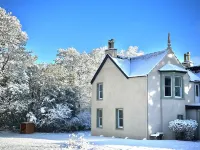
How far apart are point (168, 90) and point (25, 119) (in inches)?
670

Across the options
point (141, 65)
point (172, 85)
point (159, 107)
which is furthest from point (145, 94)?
point (141, 65)

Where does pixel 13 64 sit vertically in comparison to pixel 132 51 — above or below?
below

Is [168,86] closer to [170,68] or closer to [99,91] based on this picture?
[170,68]

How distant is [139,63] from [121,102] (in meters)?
3.80

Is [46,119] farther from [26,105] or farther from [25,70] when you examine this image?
[25,70]

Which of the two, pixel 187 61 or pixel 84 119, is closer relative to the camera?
pixel 187 61

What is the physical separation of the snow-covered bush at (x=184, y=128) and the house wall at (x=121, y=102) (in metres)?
2.30

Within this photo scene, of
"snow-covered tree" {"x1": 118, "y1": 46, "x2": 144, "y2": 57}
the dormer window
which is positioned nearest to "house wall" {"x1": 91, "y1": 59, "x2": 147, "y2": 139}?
the dormer window

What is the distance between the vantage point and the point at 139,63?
26.7 metres

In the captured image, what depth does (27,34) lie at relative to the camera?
33.1m

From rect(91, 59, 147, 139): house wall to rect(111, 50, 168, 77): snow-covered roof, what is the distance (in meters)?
0.50

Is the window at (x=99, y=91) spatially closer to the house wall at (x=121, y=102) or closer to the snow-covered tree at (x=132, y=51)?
the house wall at (x=121, y=102)

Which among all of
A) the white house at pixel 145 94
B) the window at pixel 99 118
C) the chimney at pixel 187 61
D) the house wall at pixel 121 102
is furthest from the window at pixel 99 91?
the chimney at pixel 187 61

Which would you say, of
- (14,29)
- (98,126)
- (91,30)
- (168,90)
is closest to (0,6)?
(14,29)
